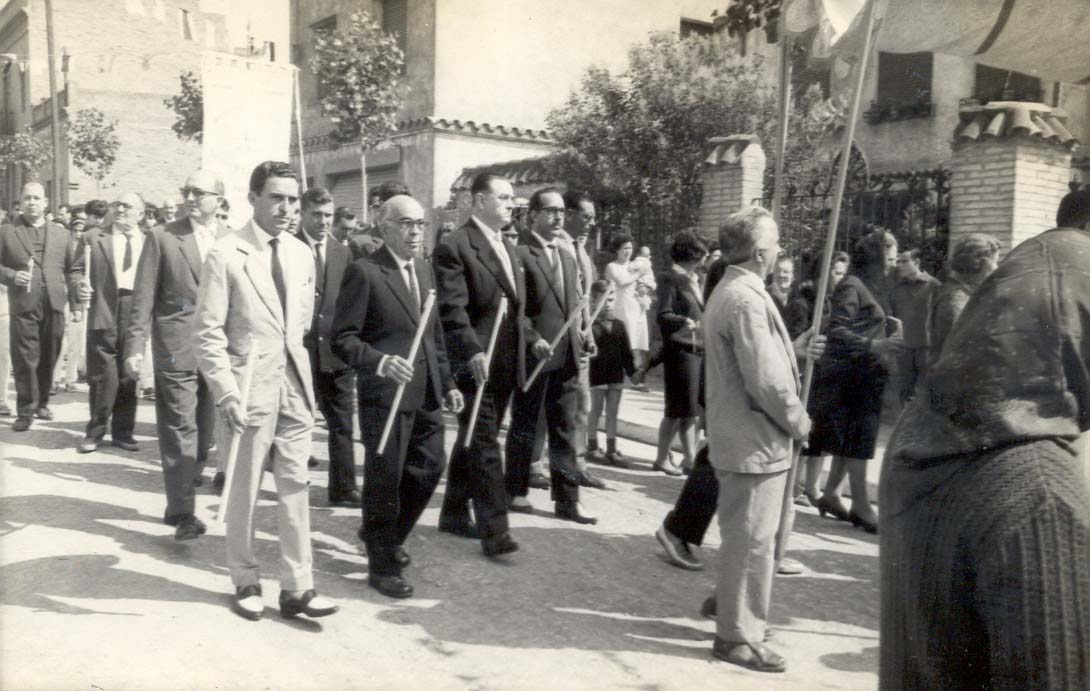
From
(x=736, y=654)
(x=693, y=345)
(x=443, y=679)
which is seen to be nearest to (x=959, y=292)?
(x=693, y=345)

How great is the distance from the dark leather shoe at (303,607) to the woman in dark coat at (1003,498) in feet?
9.05

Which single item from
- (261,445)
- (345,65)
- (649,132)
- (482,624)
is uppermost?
(345,65)

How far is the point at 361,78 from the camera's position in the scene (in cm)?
1598

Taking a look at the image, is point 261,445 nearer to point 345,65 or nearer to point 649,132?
point 649,132

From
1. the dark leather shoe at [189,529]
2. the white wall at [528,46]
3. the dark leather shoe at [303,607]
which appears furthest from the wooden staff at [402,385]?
the white wall at [528,46]

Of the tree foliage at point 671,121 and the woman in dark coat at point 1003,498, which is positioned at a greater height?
the tree foliage at point 671,121

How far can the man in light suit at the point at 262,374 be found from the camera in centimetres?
460

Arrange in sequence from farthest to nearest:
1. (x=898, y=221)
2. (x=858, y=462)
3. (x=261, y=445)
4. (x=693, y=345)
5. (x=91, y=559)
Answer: (x=898, y=221)
(x=693, y=345)
(x=858, y=462)
(x=91, y=559)
(x=261, y=445)

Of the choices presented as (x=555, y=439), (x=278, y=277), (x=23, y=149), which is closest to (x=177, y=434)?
(x=278, y=277)

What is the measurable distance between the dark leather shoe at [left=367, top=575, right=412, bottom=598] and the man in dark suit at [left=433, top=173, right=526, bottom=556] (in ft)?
2.42

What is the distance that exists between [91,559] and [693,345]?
4259mm

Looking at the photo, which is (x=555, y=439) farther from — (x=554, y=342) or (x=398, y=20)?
(x=398, y=20)

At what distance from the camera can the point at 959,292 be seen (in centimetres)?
619

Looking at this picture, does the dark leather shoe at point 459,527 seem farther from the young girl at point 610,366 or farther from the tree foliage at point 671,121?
the tree foliage at point 671,121
